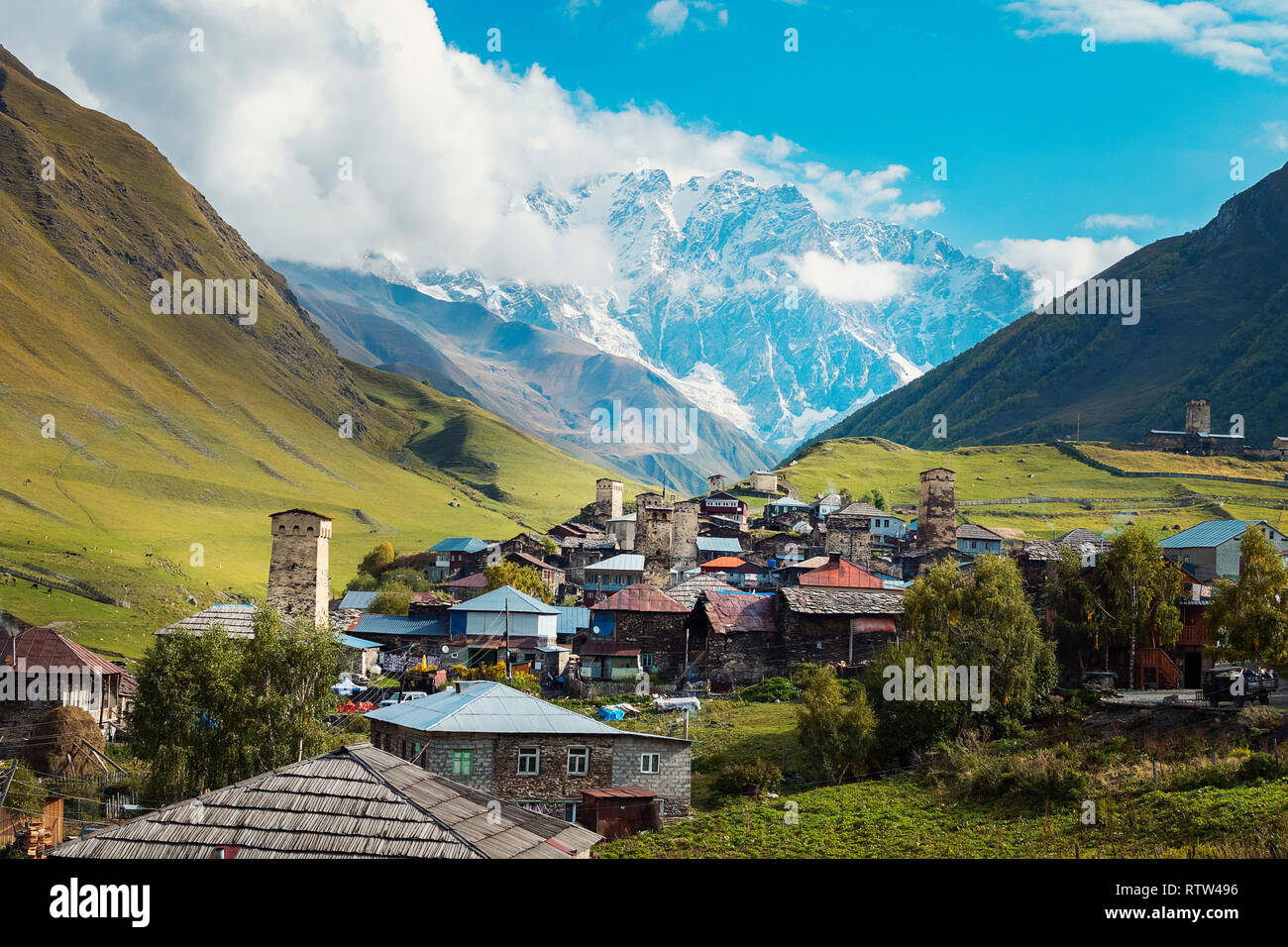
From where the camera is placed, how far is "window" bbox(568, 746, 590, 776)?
95.9ft

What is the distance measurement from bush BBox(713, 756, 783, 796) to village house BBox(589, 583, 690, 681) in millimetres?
17291

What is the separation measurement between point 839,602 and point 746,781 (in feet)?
59.1

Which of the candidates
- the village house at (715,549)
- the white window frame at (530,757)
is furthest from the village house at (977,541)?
the white window frame at (530,757)

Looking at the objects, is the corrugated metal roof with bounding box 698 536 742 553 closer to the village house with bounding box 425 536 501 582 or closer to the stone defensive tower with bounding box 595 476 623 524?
the village house with bounding box 425 536 501 582

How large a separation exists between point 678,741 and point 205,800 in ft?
Result: 50.7

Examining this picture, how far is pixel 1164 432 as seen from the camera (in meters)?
178

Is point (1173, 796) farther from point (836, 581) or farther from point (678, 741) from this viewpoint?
point (836, 581)

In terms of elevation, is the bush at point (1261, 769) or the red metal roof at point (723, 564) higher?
the red metal roof at point (723, 564)

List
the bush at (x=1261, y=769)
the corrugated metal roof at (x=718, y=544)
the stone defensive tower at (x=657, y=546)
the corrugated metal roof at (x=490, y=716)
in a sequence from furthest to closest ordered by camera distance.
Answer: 1. the corrugated metal roof at (x=718, y=544)
2. the stone defensive tower at (x=657, y=546)
3. the corrugated metal roof at (x=490, y=716)
4. the bush at (x=1261, y=769)

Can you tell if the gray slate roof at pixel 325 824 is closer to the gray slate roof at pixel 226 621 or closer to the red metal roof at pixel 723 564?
the gray slate roof at pixel 226 621

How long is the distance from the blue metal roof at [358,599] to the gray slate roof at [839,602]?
3995 centimetres

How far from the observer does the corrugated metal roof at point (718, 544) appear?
299 ft
